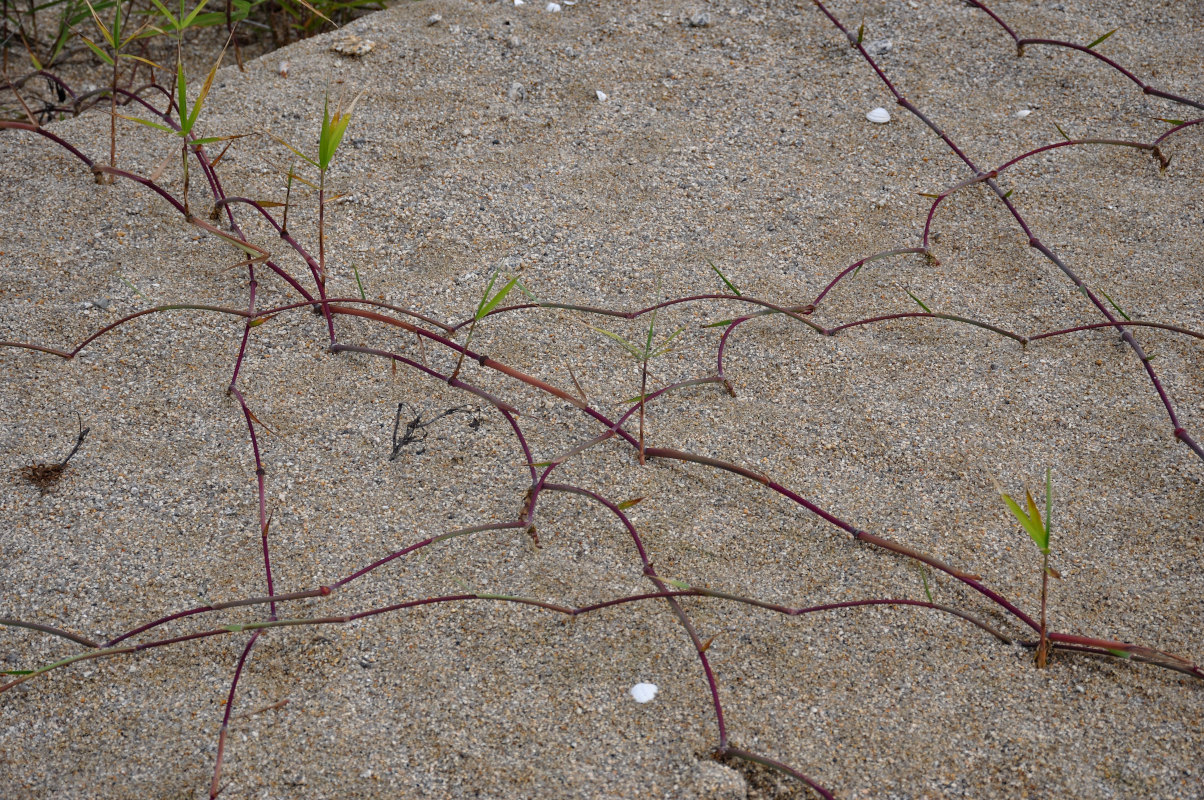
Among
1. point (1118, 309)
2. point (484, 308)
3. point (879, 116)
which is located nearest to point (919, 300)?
point (1118, 309)

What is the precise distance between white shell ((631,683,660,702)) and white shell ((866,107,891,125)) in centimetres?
140

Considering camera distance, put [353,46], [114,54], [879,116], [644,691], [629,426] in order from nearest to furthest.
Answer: [644,691] < [629,426] < [114,54] < [879,116] < [353,46]

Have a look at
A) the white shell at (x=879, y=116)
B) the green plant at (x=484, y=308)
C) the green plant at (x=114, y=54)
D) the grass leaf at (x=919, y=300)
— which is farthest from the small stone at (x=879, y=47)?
the green plant at (x=114, y=54)

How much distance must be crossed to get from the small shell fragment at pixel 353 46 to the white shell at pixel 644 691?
165cm

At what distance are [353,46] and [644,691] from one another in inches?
66.5

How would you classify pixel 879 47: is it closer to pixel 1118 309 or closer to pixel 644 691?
pixel 1118 309

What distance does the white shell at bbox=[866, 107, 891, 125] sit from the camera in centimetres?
204

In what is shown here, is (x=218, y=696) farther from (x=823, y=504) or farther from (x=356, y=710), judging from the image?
(x=823, y=504)

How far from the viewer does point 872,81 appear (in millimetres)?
2131

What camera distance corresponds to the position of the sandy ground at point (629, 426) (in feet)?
3.67

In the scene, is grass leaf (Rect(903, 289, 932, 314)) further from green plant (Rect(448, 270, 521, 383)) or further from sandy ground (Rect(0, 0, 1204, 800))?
green plant (Rect(448, 270, 521, 383))

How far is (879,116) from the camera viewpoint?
80.5 inches

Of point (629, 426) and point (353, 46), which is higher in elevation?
point (353, 46)

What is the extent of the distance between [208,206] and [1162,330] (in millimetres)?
1754
